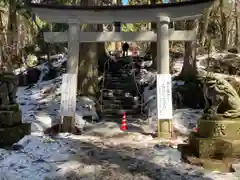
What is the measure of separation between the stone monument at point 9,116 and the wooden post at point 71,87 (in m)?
1.61

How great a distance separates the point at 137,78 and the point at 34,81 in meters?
6.72

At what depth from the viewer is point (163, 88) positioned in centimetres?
851

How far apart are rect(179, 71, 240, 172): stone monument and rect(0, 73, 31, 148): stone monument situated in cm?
404

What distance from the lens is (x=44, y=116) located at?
1002 centimetres

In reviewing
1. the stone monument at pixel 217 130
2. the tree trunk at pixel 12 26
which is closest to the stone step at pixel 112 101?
the tree trunk at pixel 12 26

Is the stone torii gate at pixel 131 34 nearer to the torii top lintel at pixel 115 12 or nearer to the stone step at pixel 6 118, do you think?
the torii top lintel at pixel 115 12

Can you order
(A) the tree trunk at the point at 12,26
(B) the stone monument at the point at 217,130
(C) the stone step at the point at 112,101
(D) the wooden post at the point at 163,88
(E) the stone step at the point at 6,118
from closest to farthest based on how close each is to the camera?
(B) the stone monument at the point at 217,130, (E) the stone step at the point at 6,118, (D) the wooden post at the point at 163,88, (C) the stone step at the point at 112,101, (A) the tree trunk at the point at 12,26

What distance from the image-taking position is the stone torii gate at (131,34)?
8.48m

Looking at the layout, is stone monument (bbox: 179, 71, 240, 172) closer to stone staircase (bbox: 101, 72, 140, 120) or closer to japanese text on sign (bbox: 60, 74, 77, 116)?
japanese text on sign (bbox: 60, 74, 77, 116)

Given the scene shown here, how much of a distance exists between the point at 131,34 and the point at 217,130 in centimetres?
470

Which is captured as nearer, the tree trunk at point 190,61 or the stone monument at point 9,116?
the stone monument at point 9,116

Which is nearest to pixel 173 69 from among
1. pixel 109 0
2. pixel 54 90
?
pixel 109 0

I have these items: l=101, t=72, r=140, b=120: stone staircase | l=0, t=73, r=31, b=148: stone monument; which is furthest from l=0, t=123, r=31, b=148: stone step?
l=101, t=72, r=140, b=120: stone staircase

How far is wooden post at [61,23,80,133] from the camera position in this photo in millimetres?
8695
